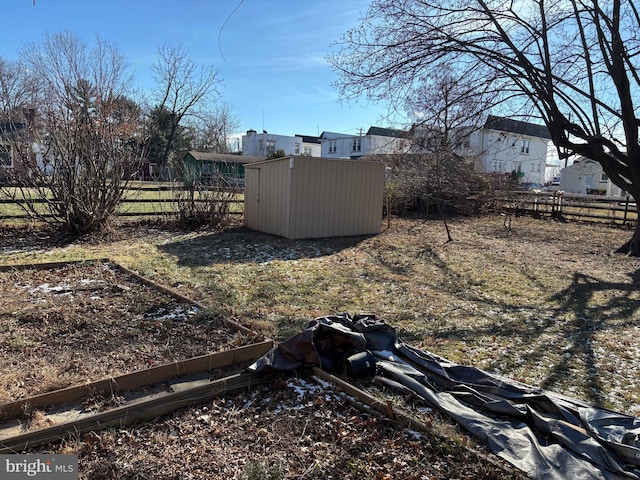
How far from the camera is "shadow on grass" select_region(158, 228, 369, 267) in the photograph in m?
7.51

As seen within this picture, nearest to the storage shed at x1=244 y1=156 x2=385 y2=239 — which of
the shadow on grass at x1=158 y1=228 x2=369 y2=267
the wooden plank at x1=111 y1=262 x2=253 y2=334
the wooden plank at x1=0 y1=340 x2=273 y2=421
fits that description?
the shadow on grass at x1=158 y1=228 x2=369 y2=267

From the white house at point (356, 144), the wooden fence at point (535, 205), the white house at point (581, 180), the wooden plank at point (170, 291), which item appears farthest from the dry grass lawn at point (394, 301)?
the white house at point (356, 144)

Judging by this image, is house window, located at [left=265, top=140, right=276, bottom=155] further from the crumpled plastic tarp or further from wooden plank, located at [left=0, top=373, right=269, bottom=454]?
wooden plank, located at [left=0, top=373, right=269, bottom=454]

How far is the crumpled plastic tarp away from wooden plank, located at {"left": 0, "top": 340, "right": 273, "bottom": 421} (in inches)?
10.6

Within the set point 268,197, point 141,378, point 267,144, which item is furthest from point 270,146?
point 141,378

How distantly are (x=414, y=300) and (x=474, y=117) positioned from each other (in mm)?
5382

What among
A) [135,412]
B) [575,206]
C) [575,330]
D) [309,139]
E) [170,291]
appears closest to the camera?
[135,412]

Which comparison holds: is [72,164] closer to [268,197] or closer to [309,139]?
[268,197]

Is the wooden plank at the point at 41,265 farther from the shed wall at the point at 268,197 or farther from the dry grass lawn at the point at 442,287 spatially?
the shed wall at the point at 268,197

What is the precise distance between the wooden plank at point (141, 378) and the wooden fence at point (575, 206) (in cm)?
1237

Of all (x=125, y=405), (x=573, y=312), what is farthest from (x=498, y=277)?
(x=125, y=405)

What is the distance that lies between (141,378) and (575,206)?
15.8 m

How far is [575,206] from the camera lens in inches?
577

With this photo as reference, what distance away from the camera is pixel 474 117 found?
8.92 m
